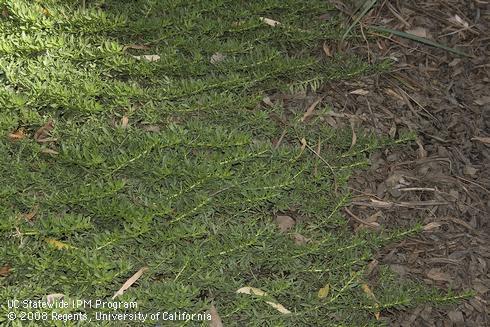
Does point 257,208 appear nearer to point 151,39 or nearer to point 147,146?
point 147,146

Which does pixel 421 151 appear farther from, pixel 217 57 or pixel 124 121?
pixel 124 121

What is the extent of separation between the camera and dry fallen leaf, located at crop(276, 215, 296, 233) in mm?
2789

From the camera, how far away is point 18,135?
2.77 meters

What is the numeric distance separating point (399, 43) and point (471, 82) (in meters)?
0.43

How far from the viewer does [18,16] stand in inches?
114

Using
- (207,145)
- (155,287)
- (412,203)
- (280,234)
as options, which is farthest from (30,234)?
(412,203)

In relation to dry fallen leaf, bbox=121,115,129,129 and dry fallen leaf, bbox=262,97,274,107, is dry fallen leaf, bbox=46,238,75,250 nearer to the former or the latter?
dry fallen leaf, bbox=121,115,129,129

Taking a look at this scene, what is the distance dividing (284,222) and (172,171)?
0.53m

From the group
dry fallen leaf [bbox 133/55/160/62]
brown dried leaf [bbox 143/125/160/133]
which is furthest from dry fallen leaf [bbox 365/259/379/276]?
dry fallen leaf [bbox 133/55/160/62]

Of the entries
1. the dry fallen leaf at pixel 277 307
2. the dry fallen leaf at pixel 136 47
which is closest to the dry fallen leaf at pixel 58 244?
the dry fallen leaf at pixel 277 307

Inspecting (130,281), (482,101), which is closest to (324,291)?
(130,281)

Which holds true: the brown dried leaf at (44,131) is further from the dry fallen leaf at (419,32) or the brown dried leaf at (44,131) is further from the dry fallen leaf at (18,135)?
the dry fallen leaf at (419,32)

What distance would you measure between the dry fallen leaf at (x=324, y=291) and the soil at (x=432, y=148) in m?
0.28

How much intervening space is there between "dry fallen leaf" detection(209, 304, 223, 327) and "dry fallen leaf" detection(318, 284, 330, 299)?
42cm
